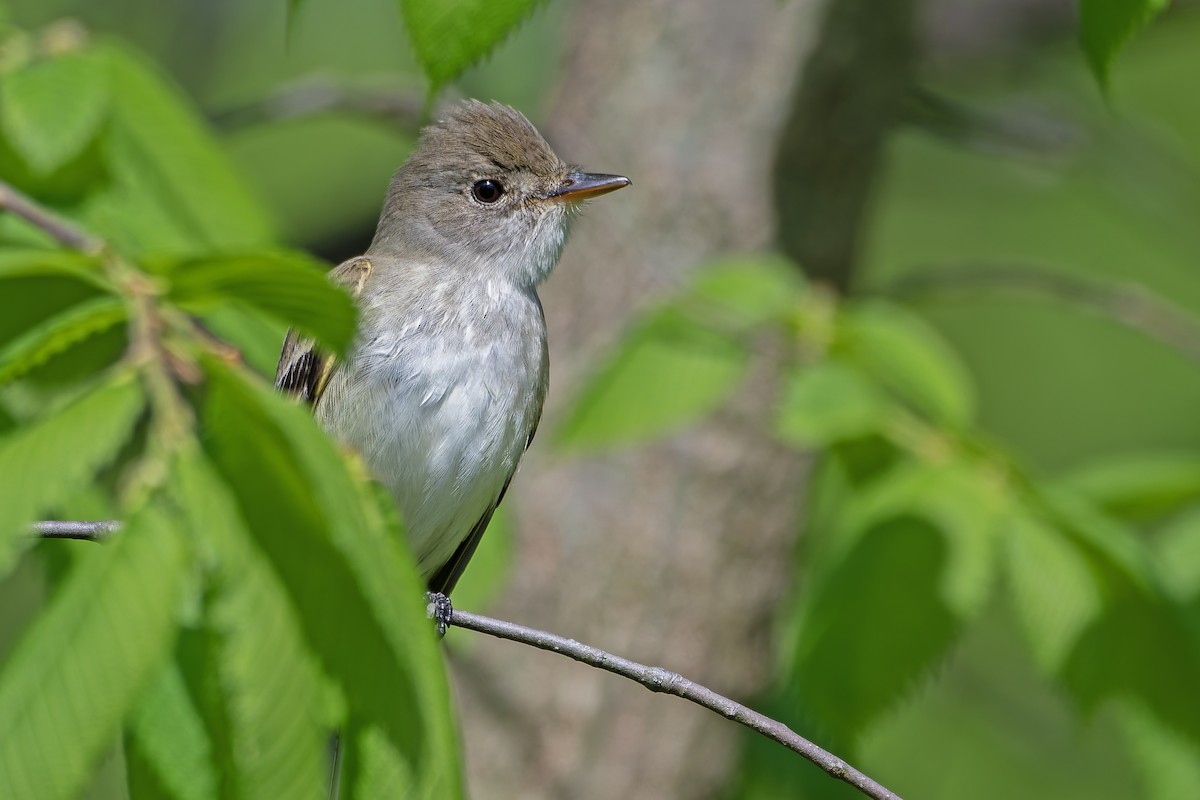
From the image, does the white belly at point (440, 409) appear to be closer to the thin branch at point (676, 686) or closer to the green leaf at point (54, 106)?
the green leaf at point (54, 106)

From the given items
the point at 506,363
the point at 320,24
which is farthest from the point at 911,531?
the point at 320,24

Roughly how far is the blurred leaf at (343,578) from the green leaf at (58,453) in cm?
15

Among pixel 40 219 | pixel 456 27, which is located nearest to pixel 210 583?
pixel 456 27

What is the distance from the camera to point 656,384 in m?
3.90

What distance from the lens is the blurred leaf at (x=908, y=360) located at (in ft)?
12.6

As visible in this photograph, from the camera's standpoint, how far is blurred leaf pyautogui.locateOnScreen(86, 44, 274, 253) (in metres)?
3.41

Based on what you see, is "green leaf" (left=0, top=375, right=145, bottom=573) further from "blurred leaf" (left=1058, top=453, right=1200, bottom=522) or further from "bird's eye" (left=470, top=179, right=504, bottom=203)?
"blurred leaf" (left=1058, top=453, right=1200, bottom=522)

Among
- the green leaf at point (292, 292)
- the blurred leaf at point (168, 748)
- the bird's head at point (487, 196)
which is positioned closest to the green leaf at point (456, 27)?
the green leaf at point (292, 292)

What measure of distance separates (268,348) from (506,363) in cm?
88

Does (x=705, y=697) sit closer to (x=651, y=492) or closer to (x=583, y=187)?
(x=583, y=187)

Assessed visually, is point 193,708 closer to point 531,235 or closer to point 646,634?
point 531,235

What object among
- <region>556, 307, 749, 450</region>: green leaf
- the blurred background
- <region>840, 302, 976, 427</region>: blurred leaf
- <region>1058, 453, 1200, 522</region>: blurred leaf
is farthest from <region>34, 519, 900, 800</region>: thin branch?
the blurred background

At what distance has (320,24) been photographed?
9172mm

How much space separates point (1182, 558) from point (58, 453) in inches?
118
